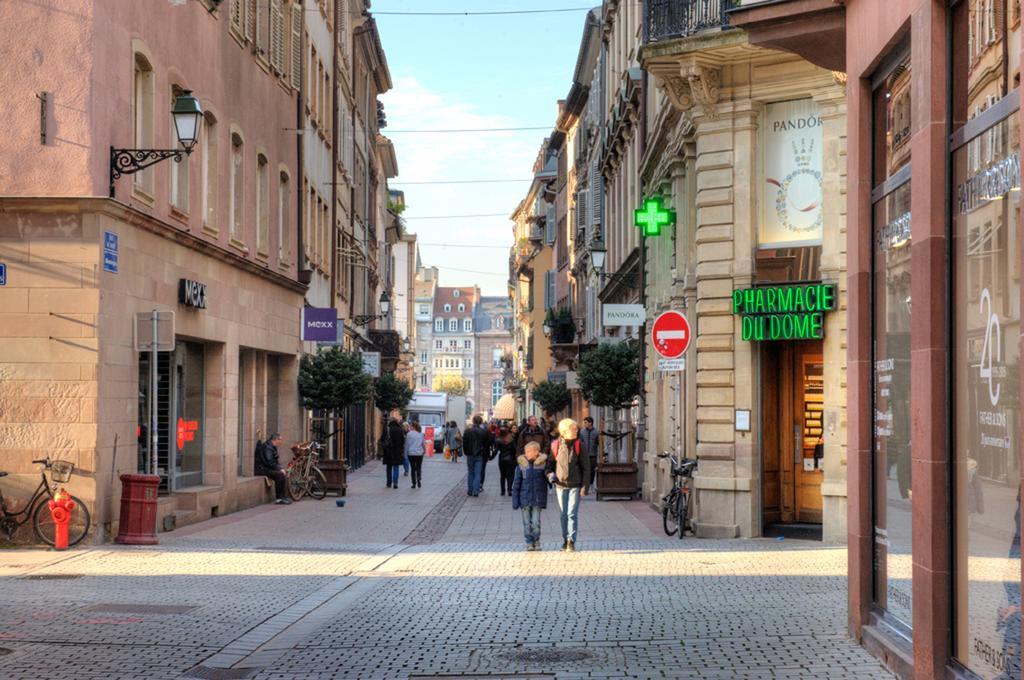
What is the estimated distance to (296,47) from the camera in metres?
33.6

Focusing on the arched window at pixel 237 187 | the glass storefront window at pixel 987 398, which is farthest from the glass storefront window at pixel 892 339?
the arched window at pixel 237 187

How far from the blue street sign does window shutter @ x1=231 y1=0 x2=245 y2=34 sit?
829 centimetres

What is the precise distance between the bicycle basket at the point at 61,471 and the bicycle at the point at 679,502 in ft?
25.5

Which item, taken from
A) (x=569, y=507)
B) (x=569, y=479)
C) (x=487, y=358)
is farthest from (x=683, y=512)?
(x=487, y=358)

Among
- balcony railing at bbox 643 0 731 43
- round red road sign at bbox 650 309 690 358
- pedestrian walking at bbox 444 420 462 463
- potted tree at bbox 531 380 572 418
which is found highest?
balcony railing at bbox 643 0 731 43

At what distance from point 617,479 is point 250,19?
11.2 meters

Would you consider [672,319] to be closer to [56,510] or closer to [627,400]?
[56,510]

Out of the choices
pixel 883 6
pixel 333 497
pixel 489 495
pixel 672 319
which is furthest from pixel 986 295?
pixel 489 495

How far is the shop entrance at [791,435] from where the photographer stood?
21.1 m

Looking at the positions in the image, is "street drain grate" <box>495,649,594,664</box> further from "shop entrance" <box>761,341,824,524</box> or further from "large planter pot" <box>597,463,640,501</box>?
"large planter pot" <box>597,463,640,501</box>

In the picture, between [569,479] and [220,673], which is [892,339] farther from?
[569,479]

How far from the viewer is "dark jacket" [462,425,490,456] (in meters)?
33.0

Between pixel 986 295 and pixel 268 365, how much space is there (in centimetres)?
2560

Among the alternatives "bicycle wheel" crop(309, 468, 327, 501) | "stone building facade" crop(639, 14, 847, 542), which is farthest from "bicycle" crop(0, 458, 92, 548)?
"bicycle wheel" crop(309, 468, 327, 501)
